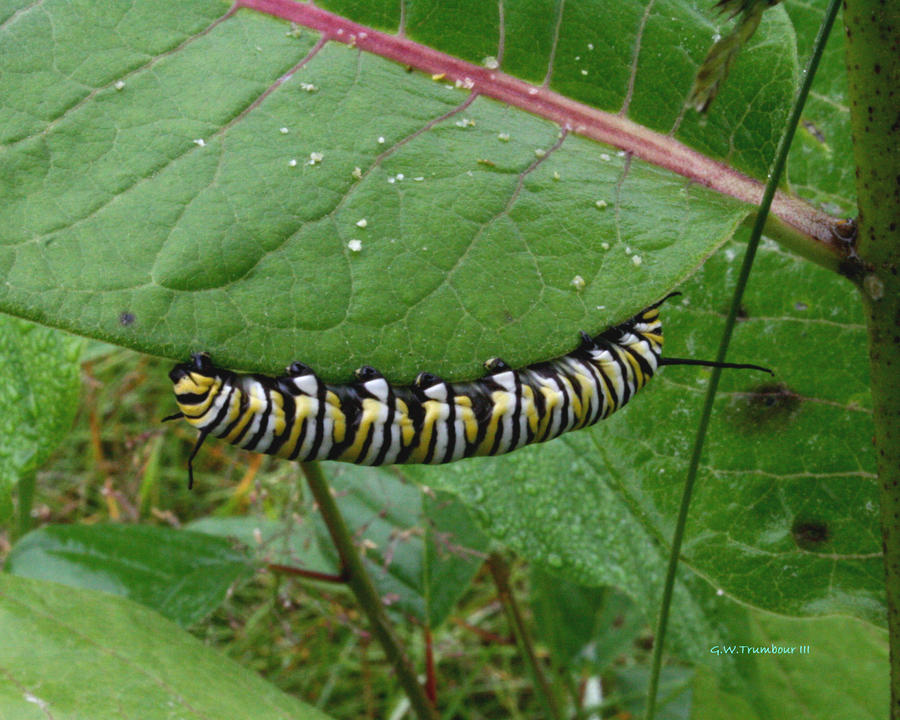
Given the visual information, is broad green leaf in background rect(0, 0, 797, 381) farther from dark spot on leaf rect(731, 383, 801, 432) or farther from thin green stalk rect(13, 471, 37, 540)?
thin green stalk rect(13, 471, 37, 540)

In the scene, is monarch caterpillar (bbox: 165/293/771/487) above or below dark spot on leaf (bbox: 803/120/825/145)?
below

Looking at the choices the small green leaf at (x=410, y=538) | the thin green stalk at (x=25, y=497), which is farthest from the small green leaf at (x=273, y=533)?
the thin green stalk at (x=25, y=497)

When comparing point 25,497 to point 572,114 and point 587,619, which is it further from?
point 587,619

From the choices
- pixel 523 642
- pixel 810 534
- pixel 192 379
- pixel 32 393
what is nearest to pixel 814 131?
pixel 810 534

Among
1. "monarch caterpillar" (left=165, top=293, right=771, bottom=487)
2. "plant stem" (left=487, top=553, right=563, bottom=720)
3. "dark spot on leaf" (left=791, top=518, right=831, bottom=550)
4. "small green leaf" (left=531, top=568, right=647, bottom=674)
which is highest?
"monarch caterpillar" (left=165, top=293, right=771, bottom=487)

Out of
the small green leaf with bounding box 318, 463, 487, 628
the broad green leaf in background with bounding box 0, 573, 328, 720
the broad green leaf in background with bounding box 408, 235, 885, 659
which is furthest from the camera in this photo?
the small green leaf with bounding box 318, 463, 487, 628

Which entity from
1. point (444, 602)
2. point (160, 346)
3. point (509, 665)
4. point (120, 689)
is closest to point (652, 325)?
point (160, 346)

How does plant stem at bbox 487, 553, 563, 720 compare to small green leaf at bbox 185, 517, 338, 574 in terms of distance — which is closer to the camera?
plant stem at bbox 487, 553, 563, 720

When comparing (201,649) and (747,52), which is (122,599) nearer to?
(201,649)

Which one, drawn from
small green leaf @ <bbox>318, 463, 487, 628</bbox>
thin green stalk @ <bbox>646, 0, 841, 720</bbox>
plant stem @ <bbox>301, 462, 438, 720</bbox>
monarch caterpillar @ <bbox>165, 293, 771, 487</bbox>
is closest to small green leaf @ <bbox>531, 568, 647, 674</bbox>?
small green leaf @ <bbox>318, 463, 487, 628</bbox>
